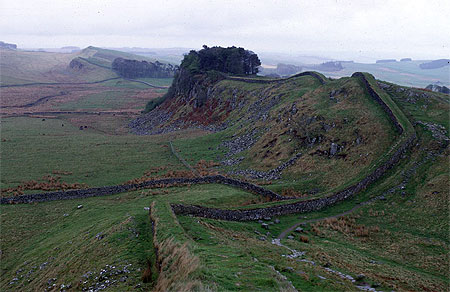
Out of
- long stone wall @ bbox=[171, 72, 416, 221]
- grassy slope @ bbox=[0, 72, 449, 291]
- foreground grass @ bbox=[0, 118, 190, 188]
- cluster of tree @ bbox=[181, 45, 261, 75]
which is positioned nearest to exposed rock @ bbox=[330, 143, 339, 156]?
long stone wall @ bbox=[171, 72, 416, 221]

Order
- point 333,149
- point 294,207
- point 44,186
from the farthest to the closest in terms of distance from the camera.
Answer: point 333,149, point 44,186, point 294,207

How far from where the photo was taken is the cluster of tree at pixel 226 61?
114875 mm

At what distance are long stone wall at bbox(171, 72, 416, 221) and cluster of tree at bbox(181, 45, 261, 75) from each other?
79.9m

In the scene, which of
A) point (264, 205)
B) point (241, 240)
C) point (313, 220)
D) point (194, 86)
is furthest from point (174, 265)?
point (194, 86)

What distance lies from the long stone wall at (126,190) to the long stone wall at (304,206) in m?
4.08

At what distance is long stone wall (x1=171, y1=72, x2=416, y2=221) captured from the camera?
26.4 meters

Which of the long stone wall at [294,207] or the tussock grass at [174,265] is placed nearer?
the tussock grass at [174,265]

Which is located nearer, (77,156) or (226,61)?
(77,156)

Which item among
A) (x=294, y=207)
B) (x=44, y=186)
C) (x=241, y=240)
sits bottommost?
(x=44, y=186)

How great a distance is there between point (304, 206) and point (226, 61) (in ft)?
309

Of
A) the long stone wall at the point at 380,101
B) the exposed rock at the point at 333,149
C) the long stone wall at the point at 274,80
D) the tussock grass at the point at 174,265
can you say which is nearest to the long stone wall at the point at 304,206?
the long stone wall at the point at 380,101

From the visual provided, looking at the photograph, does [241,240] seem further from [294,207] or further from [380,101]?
[380,101]

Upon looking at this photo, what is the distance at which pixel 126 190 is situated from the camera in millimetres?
41750

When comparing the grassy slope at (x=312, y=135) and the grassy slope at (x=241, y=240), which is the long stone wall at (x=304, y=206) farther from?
the grassy slope at (x=312, y=135)
